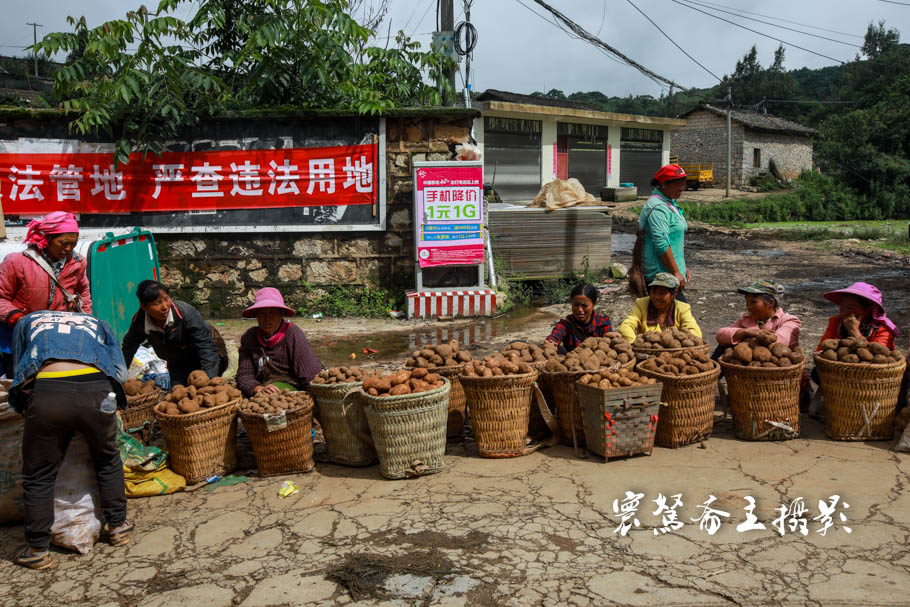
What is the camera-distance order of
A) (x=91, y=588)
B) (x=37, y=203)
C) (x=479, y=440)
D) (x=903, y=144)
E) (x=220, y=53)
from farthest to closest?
1. (x=903, y=144)
2. (x=220, y=53)
3. (x=37, y=203)
4. (x=479, y=440)
5. (x=91, y=588)

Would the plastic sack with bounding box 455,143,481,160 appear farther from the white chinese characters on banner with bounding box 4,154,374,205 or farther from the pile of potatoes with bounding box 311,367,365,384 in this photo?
the pile of potatoes with bounding box 311,367,365,384

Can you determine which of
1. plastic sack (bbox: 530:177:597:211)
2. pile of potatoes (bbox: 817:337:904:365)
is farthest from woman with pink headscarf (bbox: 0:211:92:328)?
plastic sack (bbox: 530:177:597:211)

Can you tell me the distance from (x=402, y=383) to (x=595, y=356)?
1438mm

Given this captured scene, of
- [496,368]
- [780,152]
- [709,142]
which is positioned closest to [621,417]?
[496,368]

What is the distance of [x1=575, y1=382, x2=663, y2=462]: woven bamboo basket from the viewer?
15.9ft

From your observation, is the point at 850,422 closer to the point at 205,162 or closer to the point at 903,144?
the point at 205,162

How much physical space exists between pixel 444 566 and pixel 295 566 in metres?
0.77

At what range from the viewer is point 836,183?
3250cm

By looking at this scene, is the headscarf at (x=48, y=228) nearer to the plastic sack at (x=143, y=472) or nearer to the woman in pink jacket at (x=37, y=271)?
the woman in pink jacket at (x=37, y=271)

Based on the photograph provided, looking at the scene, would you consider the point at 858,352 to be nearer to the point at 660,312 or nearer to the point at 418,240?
the point at 660,312

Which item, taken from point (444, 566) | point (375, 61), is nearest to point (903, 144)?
point (375, 61)

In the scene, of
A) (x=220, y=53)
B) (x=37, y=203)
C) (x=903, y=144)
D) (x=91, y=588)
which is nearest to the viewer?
(x=91, y=588)

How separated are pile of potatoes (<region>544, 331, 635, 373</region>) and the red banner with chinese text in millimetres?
5954

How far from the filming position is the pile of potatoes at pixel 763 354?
5.18 meters
